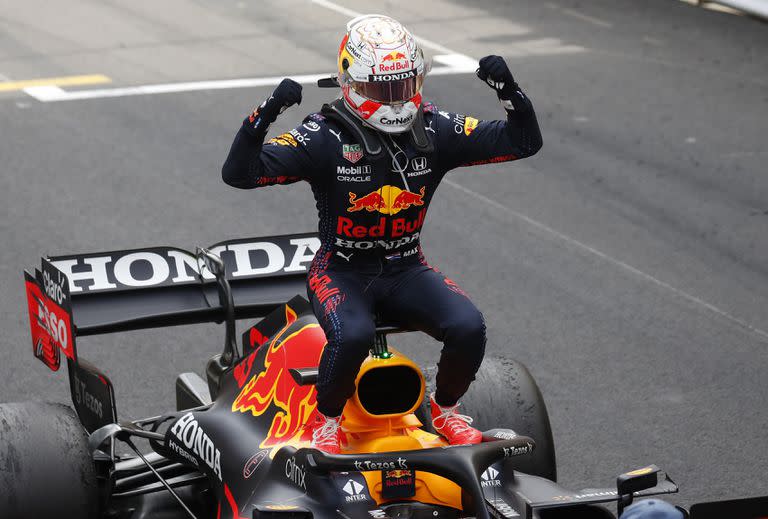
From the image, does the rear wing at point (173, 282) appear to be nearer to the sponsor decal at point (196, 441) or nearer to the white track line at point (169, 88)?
the sponsor decal at point (196, 441)

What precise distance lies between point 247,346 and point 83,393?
0.80 m

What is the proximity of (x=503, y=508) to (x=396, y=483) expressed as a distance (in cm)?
40

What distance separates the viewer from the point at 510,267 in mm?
10133

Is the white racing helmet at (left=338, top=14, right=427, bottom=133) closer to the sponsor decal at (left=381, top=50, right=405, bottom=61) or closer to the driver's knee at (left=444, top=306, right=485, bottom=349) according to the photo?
the sponsor decal at (left=381, top=50, right=405, bottom=61)

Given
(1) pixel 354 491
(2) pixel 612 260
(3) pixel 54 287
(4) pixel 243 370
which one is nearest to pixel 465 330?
(1) pixel 354 491

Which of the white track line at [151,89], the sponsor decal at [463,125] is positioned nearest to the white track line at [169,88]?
the white track line at [151,89]

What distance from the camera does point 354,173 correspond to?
215 inches

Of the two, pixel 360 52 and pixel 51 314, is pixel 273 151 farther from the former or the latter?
pixel 51 314

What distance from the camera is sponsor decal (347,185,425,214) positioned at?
549 cm

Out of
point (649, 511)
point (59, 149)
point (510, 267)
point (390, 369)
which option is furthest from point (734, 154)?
point (649, 511)

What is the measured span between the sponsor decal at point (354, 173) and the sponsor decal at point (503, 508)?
1283 mm

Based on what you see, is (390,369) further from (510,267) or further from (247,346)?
(510,267)

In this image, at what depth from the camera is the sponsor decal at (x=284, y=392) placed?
18.5 ft

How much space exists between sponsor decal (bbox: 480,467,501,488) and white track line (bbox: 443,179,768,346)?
A: 4324 millimetres
